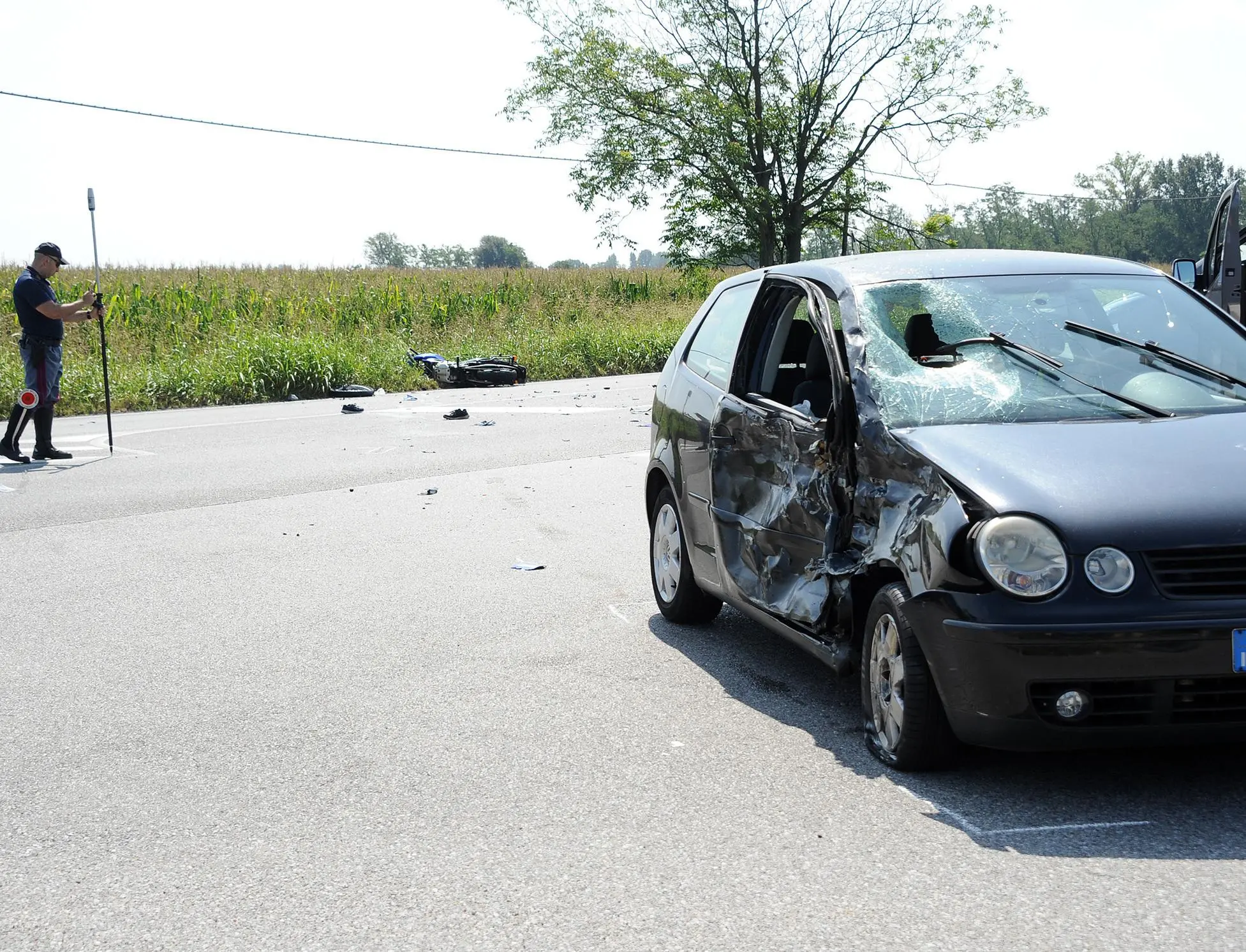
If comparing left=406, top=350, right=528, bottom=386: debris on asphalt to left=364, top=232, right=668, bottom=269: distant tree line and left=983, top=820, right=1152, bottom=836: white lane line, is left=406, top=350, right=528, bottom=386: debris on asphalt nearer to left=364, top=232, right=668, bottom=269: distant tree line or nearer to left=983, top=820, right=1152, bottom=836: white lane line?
left=983, top=820, right=1152, bottom=836: white lane line

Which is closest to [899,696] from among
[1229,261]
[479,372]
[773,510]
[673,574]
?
[773,510]

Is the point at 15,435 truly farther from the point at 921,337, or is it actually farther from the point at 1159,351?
the point at 1159,351

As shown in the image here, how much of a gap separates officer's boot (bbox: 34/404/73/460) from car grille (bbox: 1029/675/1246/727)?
38.0 ft

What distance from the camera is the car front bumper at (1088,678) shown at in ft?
12.4

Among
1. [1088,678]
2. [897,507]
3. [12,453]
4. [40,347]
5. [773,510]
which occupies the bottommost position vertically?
[12,453]

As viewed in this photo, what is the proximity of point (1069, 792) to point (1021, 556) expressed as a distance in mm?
798

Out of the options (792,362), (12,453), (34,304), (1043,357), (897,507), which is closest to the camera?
(897,507)

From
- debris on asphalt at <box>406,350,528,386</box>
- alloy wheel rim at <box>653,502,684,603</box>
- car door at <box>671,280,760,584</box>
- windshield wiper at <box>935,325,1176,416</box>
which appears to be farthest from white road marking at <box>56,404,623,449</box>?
windshield wiper at <box>935,325,1176,416</box>

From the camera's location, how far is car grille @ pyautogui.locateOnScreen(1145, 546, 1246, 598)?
3.84 meters

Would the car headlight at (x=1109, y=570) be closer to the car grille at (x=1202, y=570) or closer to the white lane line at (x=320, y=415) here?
the car grille at (x=1202, y=570)

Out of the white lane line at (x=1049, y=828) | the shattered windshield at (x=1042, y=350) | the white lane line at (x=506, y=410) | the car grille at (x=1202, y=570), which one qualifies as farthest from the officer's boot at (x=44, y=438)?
the car grille at (x=1202, y=570)

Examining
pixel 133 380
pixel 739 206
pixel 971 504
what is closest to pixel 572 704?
pixel 971 504

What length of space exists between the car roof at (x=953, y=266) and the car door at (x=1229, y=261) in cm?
758

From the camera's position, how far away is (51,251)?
45.4 feet
